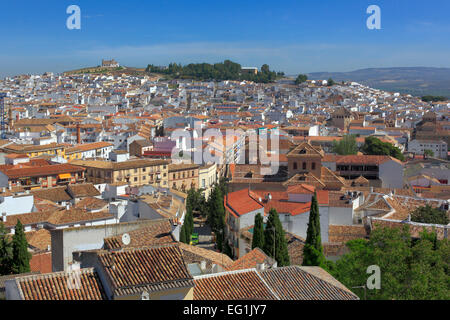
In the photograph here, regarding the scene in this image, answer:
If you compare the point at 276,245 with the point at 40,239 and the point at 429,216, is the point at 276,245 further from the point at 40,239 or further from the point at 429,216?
the point at 429,216

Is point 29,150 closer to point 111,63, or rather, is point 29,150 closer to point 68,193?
point 68,193

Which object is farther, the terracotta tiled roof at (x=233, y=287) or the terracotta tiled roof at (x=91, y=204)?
the terracotta tiled roof at (x=91, y=204)

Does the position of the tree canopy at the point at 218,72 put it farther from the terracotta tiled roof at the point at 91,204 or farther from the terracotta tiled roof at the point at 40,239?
the terracotta tiled roof at the point at 40,239

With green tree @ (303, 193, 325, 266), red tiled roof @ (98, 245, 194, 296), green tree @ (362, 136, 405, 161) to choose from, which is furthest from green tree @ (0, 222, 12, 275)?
green tree @ (362, 136, 405, 161)

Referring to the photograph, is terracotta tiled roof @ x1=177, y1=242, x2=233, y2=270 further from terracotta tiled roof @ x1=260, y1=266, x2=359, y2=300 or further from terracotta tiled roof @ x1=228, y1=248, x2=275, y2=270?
terracotta tiled roof @ x1=260, y1=266, x2=359, y2=300

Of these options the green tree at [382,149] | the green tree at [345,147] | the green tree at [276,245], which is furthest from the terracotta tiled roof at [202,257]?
the green tree at [382,149]
